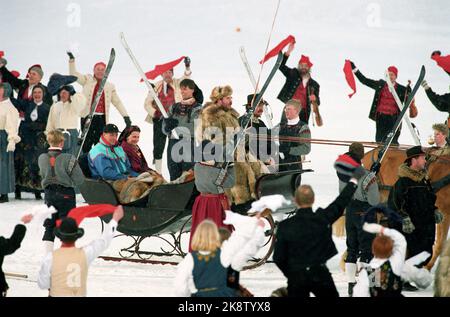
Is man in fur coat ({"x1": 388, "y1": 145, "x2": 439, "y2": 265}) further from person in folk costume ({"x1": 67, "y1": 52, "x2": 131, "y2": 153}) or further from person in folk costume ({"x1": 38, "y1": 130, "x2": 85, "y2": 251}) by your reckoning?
person in folk costume ({"x1": 67, "y1": 52, "x2": 131, "y2": 153})

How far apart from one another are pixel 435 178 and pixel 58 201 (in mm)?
3262

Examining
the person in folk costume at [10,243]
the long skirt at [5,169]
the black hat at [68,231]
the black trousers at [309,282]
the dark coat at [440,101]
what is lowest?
the long skirt at [5,169]

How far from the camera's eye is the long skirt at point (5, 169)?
49.0 ft

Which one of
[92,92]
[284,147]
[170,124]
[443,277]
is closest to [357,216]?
[443,277]

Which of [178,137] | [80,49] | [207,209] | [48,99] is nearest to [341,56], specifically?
[80,49]

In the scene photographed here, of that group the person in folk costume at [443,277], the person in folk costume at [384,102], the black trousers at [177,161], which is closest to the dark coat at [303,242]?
the person in folk costume at [443,277]

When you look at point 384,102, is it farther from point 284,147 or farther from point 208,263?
point 208,263

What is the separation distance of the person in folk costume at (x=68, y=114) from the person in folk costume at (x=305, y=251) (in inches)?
272

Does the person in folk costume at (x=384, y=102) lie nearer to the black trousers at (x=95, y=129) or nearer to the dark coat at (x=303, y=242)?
the black trousers at (x=95, y=129)

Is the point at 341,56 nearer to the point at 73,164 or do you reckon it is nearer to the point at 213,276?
the point at 73,164

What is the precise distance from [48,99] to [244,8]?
655cm

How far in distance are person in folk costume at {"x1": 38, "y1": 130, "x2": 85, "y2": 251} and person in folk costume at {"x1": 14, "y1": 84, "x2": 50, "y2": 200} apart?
4.39 metres

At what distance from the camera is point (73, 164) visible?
10.7 m

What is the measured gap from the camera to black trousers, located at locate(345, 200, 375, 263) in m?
10.2
